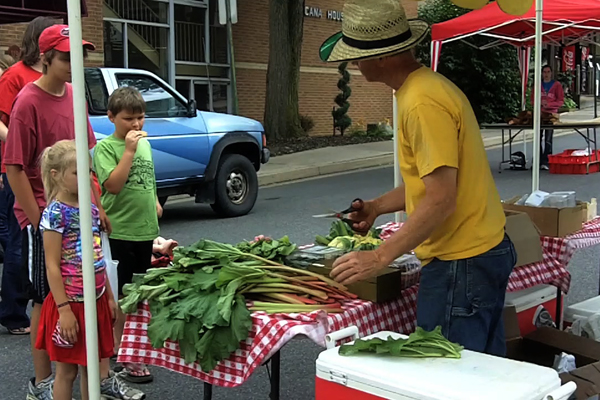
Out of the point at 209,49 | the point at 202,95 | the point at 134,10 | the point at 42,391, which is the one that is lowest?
the point at 42,391

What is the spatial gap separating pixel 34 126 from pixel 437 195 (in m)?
2.20

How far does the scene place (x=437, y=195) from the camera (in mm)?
2426

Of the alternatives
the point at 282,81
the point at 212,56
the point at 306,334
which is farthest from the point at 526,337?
the point at 212,56

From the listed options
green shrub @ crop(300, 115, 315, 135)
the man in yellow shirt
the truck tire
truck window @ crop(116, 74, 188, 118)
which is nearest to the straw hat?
the man in yellow shirt

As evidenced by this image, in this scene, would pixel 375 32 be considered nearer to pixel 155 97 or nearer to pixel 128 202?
pixel 128 202

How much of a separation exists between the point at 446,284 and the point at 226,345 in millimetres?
851

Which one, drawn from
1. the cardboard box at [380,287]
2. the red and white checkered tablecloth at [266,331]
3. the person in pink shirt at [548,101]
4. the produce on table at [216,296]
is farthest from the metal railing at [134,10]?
the cardboard box at [380,287]

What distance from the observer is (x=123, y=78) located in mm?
8562

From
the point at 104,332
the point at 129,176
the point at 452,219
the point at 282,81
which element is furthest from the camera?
the point at 282,81

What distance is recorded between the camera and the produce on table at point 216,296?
2.50 m

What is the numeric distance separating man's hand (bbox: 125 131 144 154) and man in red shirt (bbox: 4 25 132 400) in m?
0.34

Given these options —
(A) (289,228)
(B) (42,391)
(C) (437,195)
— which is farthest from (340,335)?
(A) (289,228)

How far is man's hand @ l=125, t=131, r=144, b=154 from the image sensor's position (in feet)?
12.9

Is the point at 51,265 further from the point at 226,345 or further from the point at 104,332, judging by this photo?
the point at 226,345
